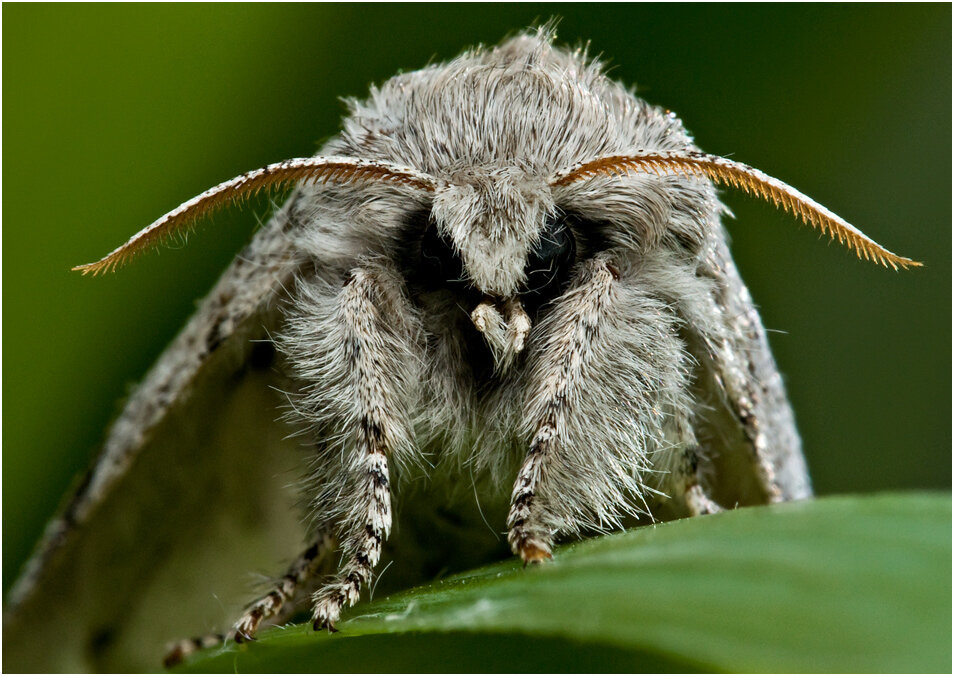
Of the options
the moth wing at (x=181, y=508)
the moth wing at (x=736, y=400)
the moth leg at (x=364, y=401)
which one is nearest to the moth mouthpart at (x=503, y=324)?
the moth leg at (x=364, y=401)

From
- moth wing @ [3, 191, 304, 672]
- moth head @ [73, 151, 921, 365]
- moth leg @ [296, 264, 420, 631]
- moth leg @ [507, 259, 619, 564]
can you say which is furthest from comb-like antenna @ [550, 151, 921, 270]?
moth wing @ [3, 191, 304, 672]

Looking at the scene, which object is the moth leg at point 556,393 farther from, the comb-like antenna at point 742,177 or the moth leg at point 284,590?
the moth leg at point 284,590

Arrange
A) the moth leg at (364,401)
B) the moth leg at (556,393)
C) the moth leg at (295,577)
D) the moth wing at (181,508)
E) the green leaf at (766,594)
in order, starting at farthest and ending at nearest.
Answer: the moth wing at (181,508) → the moth leg at (295,577) → the moth leg at (364,401) → the moth leg at (556,393) → the green leaf at (766,594)

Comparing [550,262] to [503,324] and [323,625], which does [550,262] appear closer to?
[503,324]

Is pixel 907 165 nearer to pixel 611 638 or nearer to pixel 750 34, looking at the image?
pixel 750 34

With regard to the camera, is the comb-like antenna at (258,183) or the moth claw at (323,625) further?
the comb-like antenna at (258,183)

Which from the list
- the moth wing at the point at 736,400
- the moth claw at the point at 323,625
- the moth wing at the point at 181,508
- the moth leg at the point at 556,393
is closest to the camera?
the moth claw at the point at 323,625

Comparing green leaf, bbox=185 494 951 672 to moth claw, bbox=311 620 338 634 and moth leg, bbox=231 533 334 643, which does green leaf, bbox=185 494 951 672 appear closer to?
moth claw, bbox=311 620 338 634
